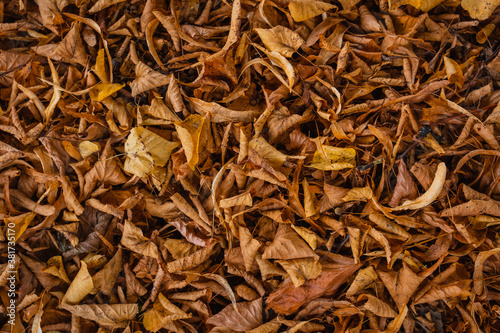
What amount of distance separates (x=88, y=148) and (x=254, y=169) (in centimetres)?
51

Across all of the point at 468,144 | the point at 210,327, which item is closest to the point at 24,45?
the point at 210,327

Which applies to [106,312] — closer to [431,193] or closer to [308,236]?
[308,236]

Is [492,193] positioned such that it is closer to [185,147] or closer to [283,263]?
[283,263]

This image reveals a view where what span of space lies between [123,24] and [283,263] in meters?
0.86

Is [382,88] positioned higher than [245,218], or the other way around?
[382,88]

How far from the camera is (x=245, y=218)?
0.97 metres

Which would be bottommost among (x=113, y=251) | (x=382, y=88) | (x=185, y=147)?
(x=113, y=251)

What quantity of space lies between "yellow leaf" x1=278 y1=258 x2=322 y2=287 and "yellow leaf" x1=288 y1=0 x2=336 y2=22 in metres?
0.65

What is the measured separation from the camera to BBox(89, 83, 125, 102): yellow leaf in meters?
0.98

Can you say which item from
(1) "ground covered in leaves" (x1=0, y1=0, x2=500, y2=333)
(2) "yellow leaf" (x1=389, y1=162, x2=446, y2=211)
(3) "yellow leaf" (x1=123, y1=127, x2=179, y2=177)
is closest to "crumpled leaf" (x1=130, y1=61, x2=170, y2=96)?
(1) "ground covered in leaves" (x1=0, y1=0, x2=500, y2=333)

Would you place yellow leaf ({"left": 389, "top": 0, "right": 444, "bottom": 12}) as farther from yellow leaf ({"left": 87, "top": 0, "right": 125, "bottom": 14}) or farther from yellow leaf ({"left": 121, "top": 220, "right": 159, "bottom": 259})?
yellow leaf ({"left": 121, "top": 220, "right": 159, "bottom": 259})

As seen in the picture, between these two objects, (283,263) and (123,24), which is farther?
(123,24)

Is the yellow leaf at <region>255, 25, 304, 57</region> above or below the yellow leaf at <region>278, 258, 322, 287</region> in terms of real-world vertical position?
above

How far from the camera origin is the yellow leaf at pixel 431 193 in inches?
32.7
